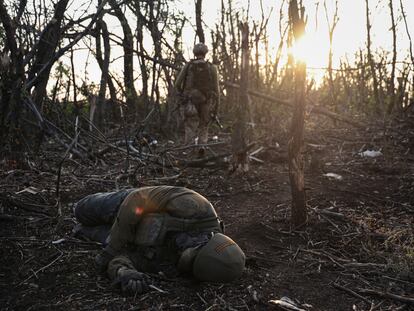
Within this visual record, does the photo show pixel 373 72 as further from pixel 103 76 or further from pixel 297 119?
pixel 297 119

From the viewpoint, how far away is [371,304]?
304 centimetres

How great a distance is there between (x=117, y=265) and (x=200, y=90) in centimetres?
491

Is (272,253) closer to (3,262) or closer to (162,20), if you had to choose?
(3,262)

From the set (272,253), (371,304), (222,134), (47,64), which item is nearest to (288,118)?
(222,134)

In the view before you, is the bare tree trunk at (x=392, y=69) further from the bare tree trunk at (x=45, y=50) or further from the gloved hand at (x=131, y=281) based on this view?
the gloved hand at (x=131, y=281)

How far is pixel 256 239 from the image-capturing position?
4.28 meters

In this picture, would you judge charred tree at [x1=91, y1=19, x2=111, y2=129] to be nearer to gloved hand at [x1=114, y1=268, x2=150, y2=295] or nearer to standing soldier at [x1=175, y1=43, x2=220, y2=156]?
standing soldier at [x1=175, y1=43, x2=220, y2=156]

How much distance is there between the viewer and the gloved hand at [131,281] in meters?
2.91

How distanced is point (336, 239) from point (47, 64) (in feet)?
13.6

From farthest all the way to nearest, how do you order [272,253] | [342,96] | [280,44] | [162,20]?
1. [342,96]
2. [280,44]
3. [162,20]
4. [272,253]

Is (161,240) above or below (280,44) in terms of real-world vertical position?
below

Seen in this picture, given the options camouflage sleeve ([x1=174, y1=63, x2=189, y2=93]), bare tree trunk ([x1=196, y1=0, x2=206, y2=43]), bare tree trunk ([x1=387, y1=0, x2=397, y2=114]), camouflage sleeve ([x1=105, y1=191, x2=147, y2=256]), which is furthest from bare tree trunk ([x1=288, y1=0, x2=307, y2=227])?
bare tree trunk ([x1=387, y1=0, x2=397, y2=114])

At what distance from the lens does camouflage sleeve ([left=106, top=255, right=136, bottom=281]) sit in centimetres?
308

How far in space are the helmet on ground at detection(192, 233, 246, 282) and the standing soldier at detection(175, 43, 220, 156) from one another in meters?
4.63
